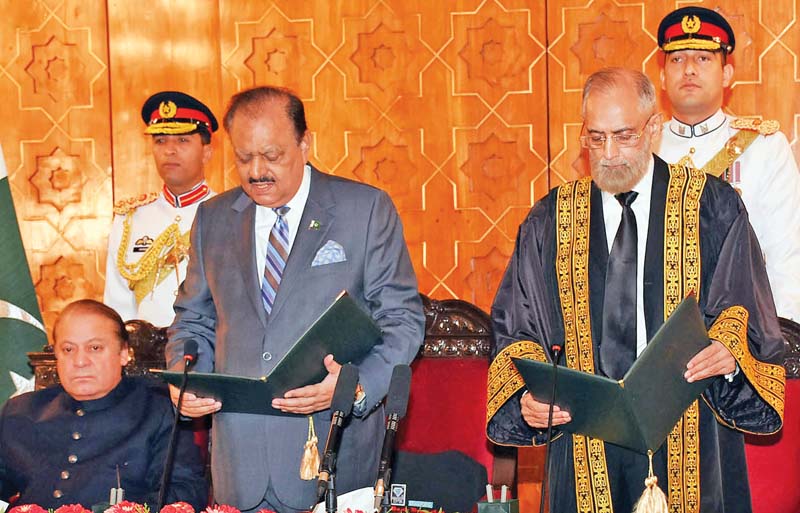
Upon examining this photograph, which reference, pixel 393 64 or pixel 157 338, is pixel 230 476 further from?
pixel 393 64

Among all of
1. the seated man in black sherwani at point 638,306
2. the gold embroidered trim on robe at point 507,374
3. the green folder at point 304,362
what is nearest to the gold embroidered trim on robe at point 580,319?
the seated man in black sherwani at point 638,306

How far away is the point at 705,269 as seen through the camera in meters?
3.23

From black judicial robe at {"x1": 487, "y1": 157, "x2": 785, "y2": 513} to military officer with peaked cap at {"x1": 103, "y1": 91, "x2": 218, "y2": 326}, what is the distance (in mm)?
2414

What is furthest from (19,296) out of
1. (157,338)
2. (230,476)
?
(230,476)

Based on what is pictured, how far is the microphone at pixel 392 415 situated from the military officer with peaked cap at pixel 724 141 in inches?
104

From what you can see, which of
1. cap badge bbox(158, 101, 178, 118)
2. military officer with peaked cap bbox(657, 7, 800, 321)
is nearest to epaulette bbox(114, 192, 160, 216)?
cap badge bbox(158, 101, 178, 118)

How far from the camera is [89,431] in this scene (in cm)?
376

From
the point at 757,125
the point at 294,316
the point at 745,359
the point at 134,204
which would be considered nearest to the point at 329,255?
the point at 294,316

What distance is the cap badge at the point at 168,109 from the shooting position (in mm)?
5359

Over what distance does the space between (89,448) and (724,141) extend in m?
3.01

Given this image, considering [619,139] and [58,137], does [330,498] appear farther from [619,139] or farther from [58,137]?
[58,137]

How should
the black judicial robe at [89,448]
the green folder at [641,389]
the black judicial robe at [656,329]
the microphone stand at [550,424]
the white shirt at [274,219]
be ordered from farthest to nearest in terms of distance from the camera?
the black judicial robe at [89,448] < the white shirt at [274,219] < the black judicial robe at [656,329] < the green folder at [641,389] < the microphone stand at [550,424]

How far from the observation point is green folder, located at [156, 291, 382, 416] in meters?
2.81

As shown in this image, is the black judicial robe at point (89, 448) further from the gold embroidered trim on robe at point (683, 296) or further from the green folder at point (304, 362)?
the gold embroidered trim on robe at point (683, 296)
